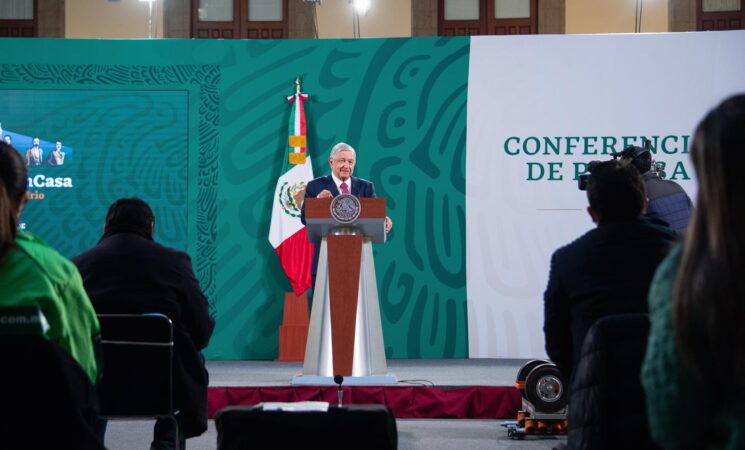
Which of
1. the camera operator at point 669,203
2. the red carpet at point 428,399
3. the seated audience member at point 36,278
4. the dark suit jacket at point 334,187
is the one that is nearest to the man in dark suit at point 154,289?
the seated audience member at point 36,278

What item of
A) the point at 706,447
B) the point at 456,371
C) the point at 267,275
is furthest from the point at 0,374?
the point at 267,275

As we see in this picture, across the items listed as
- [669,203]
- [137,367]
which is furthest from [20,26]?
[137,367]

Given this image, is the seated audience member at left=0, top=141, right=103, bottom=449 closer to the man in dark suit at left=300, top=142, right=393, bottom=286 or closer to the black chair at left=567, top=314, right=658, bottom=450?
the black chair at left=567, top=314, right=658, bottom=450

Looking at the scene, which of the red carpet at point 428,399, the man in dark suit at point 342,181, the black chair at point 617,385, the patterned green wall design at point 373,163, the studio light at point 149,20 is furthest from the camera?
the studio light at point 149,20

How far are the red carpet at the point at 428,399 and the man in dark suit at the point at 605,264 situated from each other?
301 cm

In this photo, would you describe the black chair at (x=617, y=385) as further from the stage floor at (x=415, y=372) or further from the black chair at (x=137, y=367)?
the stage floor at (x=415, y=372)

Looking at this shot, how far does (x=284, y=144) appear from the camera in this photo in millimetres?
7777

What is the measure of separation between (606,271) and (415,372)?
4206 millimetres

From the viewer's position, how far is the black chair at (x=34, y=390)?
189 centimetres

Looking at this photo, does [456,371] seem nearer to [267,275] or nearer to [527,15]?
[267,275]

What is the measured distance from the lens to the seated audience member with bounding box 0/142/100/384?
74.4 inches

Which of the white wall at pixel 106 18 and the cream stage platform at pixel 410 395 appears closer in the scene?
the cream stage platform at pixel 410 395

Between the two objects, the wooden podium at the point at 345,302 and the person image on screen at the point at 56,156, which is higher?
the person image on screen at the point at 56,156

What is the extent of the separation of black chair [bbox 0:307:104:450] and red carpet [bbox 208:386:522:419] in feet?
12.3
